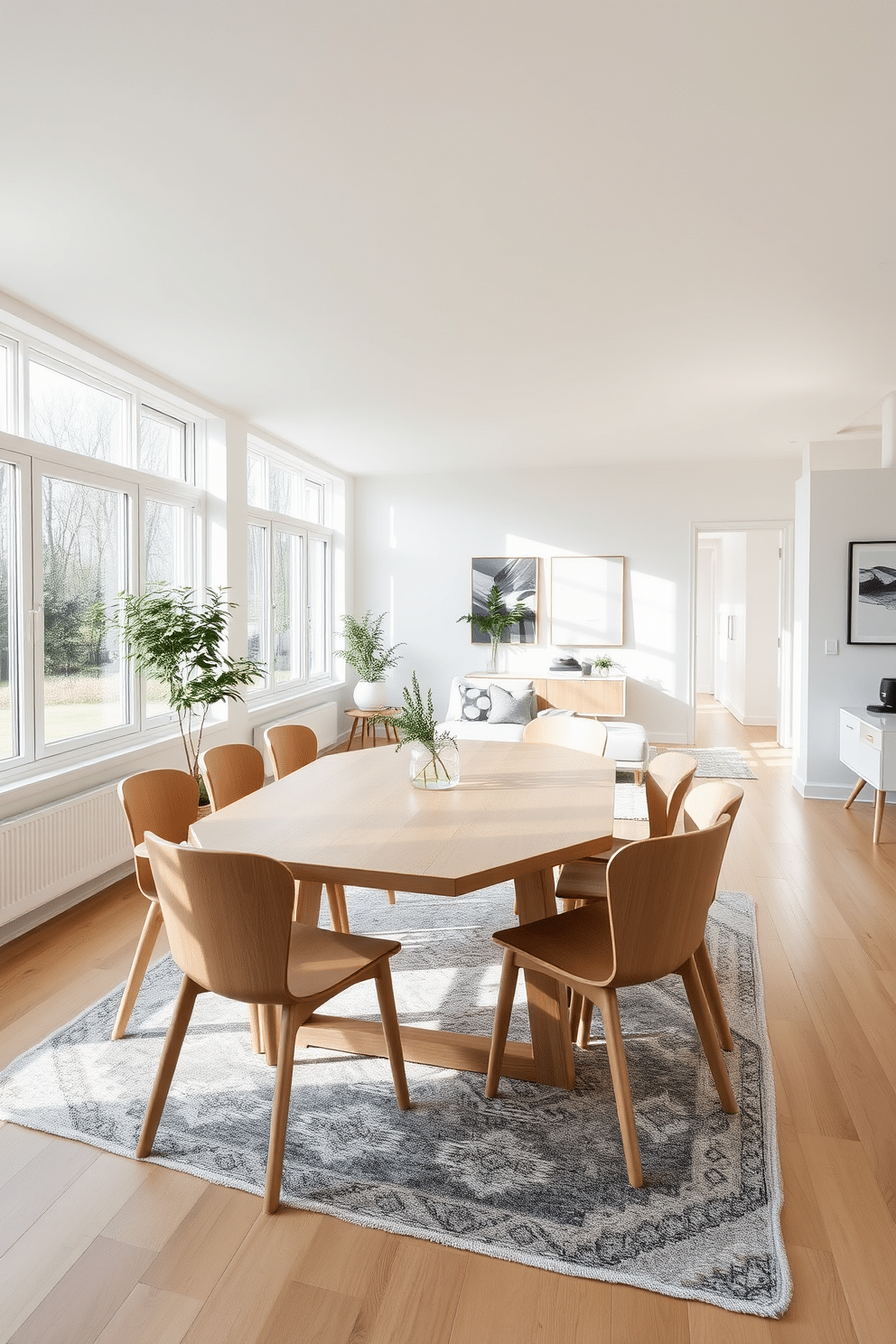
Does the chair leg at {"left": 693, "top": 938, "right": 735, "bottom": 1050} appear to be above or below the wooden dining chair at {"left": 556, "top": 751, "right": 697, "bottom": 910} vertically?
below

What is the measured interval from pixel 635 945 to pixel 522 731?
405 cm

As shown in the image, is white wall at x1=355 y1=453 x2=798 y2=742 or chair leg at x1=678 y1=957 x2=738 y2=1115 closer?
chair leg at x1=678 y1=957 x2=738 y2=1115

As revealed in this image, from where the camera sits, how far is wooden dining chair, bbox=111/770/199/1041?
2619 millimetres

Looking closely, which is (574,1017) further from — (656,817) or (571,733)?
(571,733)

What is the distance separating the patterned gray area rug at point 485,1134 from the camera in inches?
69.1

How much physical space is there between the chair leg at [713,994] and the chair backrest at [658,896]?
0.32 m

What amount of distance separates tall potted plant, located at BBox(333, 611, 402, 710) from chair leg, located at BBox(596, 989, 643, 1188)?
5.97 metres

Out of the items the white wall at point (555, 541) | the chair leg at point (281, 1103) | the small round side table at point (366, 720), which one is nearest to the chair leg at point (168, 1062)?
the chair leg at point (281, 1103)

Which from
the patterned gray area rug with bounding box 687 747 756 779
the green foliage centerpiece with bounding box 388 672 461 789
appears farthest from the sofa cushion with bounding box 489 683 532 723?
the green foliage centerpiece with bounding box 388 672 461 789

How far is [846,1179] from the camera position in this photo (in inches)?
77.0

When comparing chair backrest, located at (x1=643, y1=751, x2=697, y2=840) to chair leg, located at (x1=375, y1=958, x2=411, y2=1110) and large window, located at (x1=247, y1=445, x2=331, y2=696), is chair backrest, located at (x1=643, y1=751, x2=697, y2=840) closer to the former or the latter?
chair leg, located at (x1=375, y1=958, x2=411, y2=1110)

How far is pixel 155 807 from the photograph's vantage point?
2844 mm

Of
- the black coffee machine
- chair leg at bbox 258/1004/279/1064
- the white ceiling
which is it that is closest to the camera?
the white ceiling

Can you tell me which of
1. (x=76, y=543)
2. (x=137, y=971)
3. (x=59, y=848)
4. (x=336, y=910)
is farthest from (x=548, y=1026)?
(x=76, y=543)
